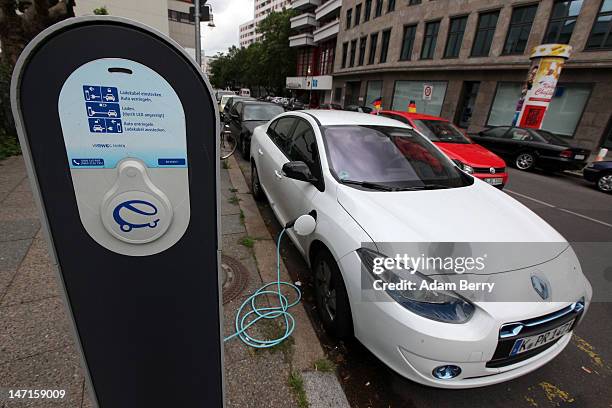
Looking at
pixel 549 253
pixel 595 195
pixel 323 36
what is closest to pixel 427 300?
pixel 549 253

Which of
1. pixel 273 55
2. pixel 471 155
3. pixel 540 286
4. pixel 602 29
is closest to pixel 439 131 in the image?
pixel 471 155

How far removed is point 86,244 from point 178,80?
66 cm

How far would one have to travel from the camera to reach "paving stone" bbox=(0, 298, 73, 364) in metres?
1.93

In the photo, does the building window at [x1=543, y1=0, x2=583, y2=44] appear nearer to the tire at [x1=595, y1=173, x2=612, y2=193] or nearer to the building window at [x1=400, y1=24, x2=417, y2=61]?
the building window at [x1=400, y1=24, x2=417, y2=61]

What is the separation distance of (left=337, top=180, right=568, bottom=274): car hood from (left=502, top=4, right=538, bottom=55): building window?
18087 millimetres

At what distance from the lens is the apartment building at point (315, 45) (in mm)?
34000

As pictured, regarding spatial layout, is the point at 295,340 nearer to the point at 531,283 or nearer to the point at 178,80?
the point at 531,283

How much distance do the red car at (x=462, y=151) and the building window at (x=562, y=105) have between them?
1121 centimetres

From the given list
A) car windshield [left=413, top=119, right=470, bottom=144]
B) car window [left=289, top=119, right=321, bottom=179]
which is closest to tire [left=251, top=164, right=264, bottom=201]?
car window [left=289, top=119, right=321, bottom=179]

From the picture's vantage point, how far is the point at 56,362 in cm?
187

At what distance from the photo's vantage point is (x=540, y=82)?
36.4ft

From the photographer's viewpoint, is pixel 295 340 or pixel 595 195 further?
pixel 595 195

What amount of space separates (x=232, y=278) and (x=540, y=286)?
2449mm

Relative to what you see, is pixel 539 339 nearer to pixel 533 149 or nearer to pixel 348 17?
pixel 533 149
